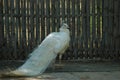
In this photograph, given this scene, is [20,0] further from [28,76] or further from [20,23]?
[28,76]

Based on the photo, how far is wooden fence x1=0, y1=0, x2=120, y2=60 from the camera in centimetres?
1023

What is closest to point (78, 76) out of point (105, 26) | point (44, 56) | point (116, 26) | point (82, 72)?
point (82, 72)

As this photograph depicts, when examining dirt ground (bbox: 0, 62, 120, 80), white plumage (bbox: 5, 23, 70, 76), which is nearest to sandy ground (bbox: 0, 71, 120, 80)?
dirt ground (bbox: 0, 62, 120, 80)

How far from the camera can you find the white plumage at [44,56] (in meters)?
8.42

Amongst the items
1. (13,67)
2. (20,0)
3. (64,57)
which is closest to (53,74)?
(13,67)

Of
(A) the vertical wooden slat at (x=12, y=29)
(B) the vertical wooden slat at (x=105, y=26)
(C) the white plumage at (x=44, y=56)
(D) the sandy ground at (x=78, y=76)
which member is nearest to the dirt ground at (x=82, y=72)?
(D) the sandy ground at (x=78, y=76)

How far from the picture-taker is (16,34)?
33.7ft

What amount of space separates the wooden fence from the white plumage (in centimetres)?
132

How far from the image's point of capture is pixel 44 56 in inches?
341

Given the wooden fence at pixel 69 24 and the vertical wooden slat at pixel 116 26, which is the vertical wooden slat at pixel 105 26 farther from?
the vertical wooden slat at pixel 116 26

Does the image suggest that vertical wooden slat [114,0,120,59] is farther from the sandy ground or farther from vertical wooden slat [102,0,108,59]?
the sandy ground

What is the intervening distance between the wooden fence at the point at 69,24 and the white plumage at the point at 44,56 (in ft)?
4.34

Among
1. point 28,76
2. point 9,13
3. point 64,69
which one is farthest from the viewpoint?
point 9,13

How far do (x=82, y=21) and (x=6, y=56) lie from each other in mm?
2264
